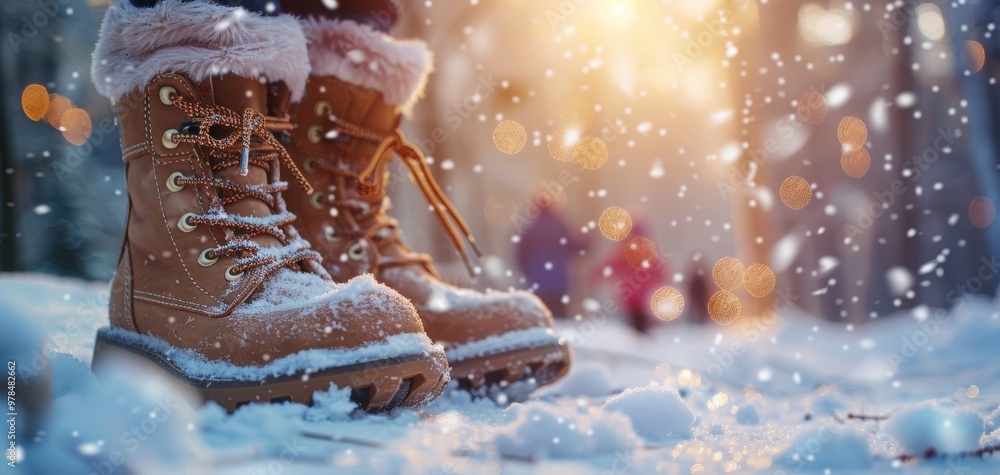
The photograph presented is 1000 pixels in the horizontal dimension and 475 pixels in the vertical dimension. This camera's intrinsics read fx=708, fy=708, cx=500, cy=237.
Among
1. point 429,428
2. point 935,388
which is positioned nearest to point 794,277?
point 935,388

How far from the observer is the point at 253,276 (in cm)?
118

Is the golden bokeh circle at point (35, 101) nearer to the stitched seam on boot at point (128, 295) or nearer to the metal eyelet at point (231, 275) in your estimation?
the stitched seam on boot at point (128, 295)

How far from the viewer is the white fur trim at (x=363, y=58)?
1.55m

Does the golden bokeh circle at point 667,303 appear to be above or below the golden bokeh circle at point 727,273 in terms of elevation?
below

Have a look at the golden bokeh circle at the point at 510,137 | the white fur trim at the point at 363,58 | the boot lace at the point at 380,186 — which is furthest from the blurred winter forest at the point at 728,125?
the boot lace at the point at 380,186

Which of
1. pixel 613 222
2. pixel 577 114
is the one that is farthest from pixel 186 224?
pixel 613 222

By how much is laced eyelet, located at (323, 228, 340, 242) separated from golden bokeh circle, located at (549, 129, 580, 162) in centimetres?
530

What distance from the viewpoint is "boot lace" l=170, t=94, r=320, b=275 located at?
1.19 meters

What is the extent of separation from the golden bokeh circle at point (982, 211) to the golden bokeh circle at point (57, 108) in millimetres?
3930

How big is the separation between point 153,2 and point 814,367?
2106 mm

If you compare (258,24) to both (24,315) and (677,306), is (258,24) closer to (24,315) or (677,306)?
(24,315)

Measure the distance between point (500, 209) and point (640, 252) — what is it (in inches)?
95.9

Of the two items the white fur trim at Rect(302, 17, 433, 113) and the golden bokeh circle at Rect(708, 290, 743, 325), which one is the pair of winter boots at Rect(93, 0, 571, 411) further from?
the golden bokeh circle at Rect(708, 290, 743, 325)

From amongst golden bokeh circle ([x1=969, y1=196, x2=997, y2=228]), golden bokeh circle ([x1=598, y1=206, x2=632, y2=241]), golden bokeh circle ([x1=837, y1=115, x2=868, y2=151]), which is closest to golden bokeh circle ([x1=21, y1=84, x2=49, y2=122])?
golden bokeh circle ([x1=837, y1=115, x2=868, y2=151])
